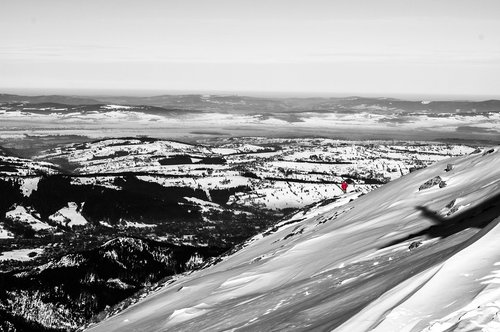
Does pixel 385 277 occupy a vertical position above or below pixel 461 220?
below

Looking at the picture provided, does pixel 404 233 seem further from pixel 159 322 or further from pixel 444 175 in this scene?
pixel 444 175

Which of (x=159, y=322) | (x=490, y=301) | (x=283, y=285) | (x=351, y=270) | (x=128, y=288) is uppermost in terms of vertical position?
(x=490, y=301)

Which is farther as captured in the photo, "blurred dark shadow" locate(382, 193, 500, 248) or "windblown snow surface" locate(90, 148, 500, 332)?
"blurred dark shadow" locate(382, 193, 500, 248)

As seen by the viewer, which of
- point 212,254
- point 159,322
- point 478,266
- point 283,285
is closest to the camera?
point 478,266

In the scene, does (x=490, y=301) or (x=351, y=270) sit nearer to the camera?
(x=490, y=301)

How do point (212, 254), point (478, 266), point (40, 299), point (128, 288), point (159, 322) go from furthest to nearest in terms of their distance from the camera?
point (212, 254) < point (128, 288) < point (40, 299) < point (159, 322) < point (478, 266)

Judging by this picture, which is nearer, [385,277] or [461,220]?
[385,277]

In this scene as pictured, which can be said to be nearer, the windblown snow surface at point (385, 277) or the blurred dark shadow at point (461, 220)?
the windblown snow surface at point (385, 277)

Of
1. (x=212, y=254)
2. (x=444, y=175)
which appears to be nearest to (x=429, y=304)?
(x=444, y=175)
